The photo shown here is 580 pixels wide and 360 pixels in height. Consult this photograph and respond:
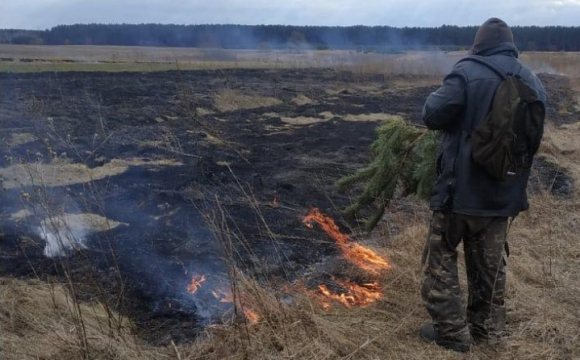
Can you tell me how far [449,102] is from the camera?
302 centimetres

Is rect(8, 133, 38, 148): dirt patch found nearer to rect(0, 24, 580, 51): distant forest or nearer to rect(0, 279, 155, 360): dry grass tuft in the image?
rect(0, 279, 155, 360): dry grass tuft

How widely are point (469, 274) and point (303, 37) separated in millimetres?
87672

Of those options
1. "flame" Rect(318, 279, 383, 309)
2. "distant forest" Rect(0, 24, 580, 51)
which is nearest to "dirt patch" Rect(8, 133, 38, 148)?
"flame" Rect(318, 279, 383, 309)

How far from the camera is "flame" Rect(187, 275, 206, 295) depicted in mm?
5095

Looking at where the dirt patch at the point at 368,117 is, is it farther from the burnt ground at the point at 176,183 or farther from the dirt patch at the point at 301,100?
the dirt patch at the point at 301,100

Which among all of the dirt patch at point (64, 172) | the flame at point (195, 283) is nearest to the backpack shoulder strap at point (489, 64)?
the flame at point (195, 283)

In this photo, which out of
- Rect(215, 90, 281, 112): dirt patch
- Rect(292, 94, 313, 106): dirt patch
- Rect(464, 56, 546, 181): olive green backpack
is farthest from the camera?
Rect(292, 94, 313, 106): dirt patch

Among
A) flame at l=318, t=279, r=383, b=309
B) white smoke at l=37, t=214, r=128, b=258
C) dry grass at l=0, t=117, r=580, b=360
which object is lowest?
white smoke at l=37, t=214, r=128, b=258

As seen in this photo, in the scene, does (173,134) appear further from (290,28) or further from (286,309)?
(290,28)

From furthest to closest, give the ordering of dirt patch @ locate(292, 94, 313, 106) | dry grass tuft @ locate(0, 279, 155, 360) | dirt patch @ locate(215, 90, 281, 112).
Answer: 1. dirt patch @ locate(292, 94, 313, 106)
2. dirt patch @ locate(215, 90, 281, 112)
3. dry grass tuft @ locate(0, 279, 155, 360)

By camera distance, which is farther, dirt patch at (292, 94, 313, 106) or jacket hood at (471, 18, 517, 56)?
dirt patch at (292, 94, 313, 106)

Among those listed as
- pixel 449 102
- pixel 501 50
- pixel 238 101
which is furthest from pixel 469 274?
pixel 238 101

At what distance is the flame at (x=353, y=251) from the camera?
4863mm

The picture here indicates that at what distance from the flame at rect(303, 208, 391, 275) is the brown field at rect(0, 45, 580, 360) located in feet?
0.24
